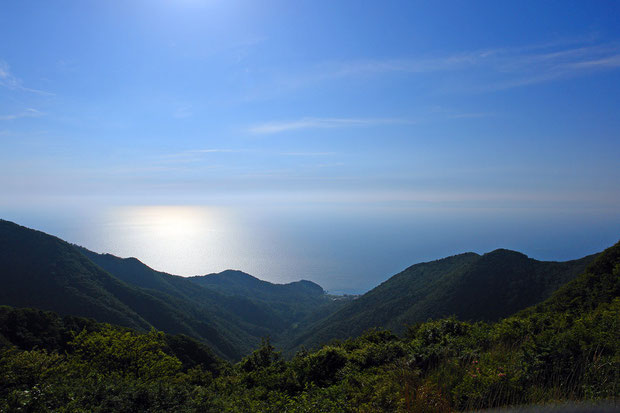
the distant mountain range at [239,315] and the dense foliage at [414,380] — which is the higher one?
the dense foliage at [414,380]

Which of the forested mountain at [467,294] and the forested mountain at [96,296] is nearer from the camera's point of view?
the forested mountain at [467,294]

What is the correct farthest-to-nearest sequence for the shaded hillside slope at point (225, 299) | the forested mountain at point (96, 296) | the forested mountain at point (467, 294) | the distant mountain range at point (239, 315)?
the shaded hillside slope at point (225, 299) → the forested mountain at point (96, 296) → the distant mountain range at point (239, 315) → the forested mountain at point (467, 294)

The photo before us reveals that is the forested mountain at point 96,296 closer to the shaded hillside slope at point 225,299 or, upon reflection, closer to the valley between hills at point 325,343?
the valley between hills at point 325,343

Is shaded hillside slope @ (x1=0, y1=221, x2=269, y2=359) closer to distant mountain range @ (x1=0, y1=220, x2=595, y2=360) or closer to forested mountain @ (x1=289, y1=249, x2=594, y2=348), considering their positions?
distant mountain range @ (x1=0, y1=220, x2=595, y2=360)

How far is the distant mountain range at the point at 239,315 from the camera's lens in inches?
1954

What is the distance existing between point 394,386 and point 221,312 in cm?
9530

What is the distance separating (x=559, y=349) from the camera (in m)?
4.93

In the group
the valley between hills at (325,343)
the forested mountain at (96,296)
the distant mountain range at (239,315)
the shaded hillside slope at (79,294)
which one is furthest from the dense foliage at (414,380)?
the shaded hillside slope at (79,294)

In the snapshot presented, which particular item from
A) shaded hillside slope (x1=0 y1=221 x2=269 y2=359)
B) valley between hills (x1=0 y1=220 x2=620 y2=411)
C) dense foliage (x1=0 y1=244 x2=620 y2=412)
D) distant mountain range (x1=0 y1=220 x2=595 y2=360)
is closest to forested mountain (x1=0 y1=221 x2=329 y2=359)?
shaded hillside slope (x1=0 y1=221 x2=269 y2=359)

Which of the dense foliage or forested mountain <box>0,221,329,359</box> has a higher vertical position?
the dense foliage

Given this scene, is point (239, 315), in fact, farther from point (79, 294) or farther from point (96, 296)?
point (79, 294)

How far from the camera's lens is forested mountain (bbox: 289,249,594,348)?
4681cm

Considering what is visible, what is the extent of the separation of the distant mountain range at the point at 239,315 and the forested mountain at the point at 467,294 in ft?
0.49

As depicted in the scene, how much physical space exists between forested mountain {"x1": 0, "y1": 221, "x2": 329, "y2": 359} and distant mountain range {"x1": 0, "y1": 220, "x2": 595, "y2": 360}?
0.15 meters
